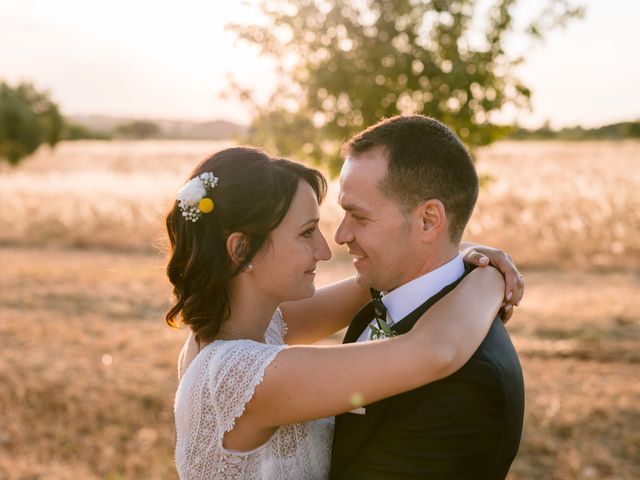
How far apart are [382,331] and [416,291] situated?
0.73 ft

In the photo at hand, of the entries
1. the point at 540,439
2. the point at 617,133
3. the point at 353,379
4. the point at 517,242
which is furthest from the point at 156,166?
the point at 617,133

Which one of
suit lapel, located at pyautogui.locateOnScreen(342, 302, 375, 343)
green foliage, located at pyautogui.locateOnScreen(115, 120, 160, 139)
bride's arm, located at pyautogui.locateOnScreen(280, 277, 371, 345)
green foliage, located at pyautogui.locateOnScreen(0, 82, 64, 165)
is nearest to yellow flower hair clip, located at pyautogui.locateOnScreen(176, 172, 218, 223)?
suit lapel, located at pyautogui.locateOnScreen(342, 302, 375, 343)

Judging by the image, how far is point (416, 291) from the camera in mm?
2965

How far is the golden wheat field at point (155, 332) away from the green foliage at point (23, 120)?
1522 centimetres

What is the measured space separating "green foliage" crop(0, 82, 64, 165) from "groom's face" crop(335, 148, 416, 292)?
36383 mm

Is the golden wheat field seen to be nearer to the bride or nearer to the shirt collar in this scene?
the bride

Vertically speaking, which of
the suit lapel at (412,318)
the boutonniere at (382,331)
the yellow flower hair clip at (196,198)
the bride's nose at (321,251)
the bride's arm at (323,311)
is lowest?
the bride's arm at (323,311)

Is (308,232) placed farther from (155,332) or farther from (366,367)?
(155,332)

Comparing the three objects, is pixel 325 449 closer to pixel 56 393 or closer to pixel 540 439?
pixel 540 439

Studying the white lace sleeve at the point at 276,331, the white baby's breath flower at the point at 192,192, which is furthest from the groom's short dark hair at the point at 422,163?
the white lace sleeve at the point at 276,331

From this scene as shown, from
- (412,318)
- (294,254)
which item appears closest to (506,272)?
(412,318)

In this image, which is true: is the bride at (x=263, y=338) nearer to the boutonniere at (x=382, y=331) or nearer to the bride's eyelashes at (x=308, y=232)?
the bride's eyelashes at (x=308, y=232)

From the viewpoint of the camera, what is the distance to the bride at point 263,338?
2500 millimetres

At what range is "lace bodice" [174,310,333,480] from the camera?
2.66 m
